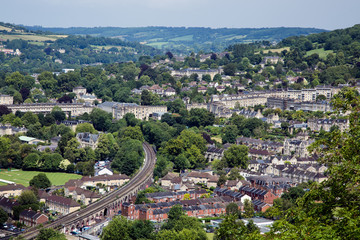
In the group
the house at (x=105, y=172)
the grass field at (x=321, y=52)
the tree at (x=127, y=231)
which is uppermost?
the grass field at (x=321, y=52)

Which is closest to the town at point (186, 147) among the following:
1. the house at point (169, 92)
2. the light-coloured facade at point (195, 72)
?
the light-coloured facade at point (195, 72)

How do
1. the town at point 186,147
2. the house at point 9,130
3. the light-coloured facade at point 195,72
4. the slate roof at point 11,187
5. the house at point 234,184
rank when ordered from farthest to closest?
the light-coloured facade at point 195,72
the house at point 9,130
the house at point 234,184
the slate roof at point 11,187
the town at point 186,147

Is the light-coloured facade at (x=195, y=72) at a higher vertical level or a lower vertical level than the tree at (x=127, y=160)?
higher

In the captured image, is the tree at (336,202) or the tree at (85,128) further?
the tree at (85,128)

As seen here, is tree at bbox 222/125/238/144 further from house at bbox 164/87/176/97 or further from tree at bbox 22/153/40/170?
house at bbox 164/87/176/97

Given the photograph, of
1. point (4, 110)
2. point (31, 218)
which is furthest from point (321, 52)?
point (31, 218)

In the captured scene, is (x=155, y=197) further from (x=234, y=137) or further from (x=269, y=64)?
(x=269, y=64)

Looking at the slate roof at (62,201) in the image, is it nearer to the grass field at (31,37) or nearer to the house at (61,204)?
the house at (61,204)

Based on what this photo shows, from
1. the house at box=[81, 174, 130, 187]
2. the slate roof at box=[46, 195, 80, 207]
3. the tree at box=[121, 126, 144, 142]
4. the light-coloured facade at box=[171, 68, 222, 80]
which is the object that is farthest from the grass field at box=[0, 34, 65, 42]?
the slate roof at box=[46, 195, 80, 207]

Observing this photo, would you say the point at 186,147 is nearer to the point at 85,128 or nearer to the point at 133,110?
the point at 85,128
